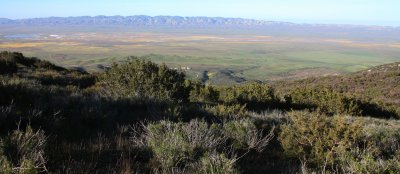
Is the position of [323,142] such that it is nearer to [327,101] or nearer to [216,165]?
[216,165]

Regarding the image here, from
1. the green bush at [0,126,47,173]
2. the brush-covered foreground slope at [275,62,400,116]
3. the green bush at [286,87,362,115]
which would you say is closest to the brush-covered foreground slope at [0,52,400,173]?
the green bush at [0,126,47,173]

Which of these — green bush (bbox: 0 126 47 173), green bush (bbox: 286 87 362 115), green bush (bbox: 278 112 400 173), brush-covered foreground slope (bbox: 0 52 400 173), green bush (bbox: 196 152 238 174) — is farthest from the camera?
green bush (bbox: 286 87 362 115)

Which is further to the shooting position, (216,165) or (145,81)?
(145,81)

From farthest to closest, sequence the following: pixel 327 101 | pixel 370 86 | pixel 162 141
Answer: pixel 370 86
pixel 327 101
pixel 162 141

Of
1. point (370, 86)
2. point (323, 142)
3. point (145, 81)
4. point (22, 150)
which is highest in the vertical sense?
point (22, 150)

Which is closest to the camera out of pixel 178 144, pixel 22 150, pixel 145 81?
pixel 22 150

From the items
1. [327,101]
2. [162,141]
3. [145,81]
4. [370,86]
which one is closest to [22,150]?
[162,141]

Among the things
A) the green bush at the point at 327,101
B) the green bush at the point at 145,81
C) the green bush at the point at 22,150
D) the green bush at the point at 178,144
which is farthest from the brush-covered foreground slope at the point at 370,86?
the green bush at the point at 22,150

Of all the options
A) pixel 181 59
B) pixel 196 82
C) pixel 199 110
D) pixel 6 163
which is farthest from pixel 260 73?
pixel 6 163

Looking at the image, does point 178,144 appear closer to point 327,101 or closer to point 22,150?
point 22,150

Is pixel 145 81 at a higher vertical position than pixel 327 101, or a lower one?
higher

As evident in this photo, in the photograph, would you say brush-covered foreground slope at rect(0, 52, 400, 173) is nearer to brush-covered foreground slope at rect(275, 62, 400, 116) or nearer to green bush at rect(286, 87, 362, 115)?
green bush at rect(286, 87, 362, 115)

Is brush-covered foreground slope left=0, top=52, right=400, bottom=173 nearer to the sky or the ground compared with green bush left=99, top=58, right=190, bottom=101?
nearer to the sky

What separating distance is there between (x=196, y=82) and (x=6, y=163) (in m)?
13.5
